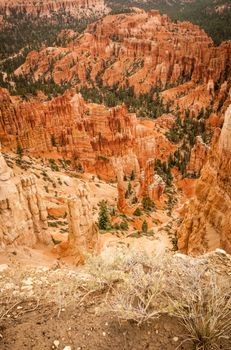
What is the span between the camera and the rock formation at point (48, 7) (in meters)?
136

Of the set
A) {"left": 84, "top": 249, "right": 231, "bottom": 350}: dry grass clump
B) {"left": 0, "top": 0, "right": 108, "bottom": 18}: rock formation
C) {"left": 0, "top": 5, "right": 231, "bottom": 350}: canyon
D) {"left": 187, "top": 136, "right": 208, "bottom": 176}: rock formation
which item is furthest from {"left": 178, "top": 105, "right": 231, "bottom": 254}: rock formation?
{"left": 0, "top": 0, "right": 108, "bottom": 18}: rock formation

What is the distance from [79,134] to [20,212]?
1075 inches

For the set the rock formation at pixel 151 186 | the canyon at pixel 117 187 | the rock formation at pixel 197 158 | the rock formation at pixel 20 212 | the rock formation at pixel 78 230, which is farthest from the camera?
the rock formation at pixel 197 158

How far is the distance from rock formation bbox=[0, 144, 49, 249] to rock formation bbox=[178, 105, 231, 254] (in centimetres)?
559

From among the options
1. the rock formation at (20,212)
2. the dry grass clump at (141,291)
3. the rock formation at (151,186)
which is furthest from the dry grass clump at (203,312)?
the rock formation at (151,186)

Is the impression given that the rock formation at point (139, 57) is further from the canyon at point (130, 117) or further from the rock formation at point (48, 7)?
the rock formation at point (48, 7)

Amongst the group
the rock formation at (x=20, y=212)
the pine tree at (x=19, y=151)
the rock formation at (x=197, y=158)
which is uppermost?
the rock formation at (x=20, y=212)

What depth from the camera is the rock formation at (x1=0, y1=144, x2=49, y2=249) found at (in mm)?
9023

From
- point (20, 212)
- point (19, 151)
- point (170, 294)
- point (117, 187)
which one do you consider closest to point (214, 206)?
point (20, 212)

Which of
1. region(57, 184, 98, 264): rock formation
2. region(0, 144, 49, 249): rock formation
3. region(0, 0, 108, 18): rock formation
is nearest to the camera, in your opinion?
region(0, 144, 49, 249): rock formation

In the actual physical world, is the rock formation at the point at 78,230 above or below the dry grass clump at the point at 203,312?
below

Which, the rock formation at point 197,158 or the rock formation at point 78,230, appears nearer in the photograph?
the rock formation at point 78,230

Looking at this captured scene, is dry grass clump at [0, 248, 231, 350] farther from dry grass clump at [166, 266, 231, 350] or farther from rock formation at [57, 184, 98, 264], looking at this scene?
rock formation at [57, 184, 98, 264]

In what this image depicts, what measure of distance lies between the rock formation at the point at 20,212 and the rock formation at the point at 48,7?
147198 millimetres
